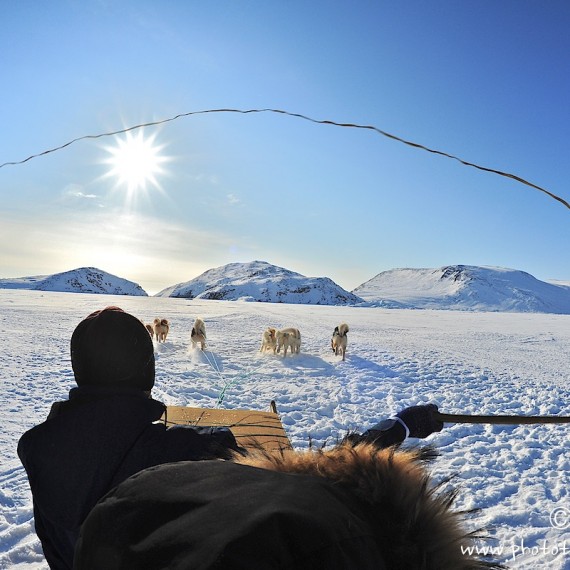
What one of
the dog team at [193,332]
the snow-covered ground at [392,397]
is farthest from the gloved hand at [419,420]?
the dog team at [193,332]

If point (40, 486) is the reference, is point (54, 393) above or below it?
below

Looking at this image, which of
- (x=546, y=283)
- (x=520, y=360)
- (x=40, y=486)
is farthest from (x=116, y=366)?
(x=546, y=283)

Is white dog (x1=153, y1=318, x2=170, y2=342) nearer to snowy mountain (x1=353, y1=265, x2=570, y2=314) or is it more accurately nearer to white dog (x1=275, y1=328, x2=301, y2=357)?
white dog (x1=275, y1=328, x2=301, y2=357)

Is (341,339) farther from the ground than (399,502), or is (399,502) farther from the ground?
(399,502)

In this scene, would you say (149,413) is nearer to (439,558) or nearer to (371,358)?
(439,558)

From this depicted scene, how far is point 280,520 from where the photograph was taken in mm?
587

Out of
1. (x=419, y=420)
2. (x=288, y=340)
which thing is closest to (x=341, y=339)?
(x=288, y=340)

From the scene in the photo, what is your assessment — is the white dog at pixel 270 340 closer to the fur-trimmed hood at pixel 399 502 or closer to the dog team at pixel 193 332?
the dog team at pixel 193 332

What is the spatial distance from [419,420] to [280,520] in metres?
1.58

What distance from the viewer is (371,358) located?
11.2 meters

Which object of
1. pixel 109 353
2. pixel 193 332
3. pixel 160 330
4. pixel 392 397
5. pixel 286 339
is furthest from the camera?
pixel 160 330

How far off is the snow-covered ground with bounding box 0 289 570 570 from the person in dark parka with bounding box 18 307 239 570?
75 centimetres

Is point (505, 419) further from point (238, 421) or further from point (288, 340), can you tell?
point (288, 340)

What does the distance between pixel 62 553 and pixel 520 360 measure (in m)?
11.9
